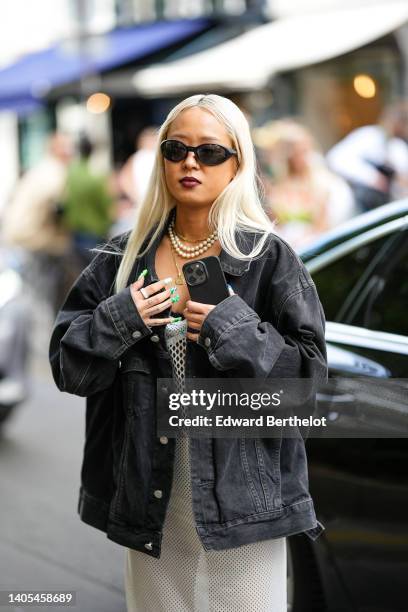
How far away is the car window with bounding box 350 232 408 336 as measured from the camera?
3.65 metres

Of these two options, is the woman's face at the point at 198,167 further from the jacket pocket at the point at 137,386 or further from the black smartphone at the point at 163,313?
the jacket pocket at the point at 137,386

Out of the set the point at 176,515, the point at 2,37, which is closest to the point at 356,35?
the point at 176,515

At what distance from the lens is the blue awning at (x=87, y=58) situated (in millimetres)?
16484

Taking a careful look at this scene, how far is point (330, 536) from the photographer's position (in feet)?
11.2

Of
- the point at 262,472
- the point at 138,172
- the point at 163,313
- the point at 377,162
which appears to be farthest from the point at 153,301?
the point at 138,172

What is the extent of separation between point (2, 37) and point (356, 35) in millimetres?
13869

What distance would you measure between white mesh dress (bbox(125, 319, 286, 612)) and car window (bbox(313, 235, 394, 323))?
4.20ft

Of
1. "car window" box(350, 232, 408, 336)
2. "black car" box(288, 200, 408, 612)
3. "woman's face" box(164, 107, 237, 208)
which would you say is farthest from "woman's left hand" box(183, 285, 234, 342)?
"car window" box(350, 232, 408, 336)

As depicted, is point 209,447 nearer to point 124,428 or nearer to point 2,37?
point 124,428

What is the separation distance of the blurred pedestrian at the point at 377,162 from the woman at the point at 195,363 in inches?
276

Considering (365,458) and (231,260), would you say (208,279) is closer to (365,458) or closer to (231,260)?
(231,260)

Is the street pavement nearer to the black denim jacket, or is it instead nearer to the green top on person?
the black denim jacket

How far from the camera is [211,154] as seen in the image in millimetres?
2678

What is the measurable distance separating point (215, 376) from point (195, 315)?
16cm
